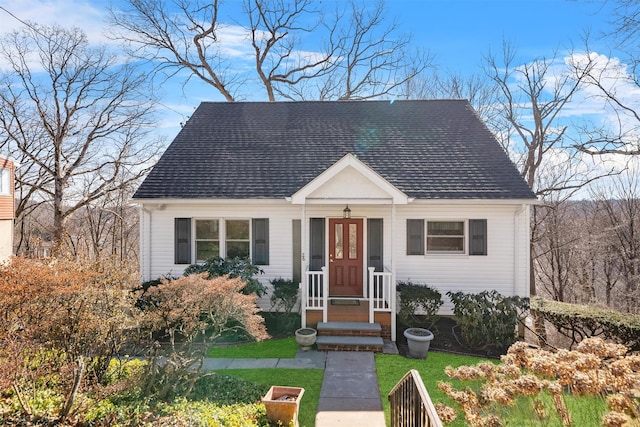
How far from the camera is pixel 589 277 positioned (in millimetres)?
23156

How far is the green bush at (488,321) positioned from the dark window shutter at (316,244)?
4.03 m

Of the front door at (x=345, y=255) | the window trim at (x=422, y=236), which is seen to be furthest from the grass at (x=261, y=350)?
the window trim at (x=422, y=236)

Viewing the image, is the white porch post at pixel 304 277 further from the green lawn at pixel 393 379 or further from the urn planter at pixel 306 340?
the urn planter at pixel 306 340

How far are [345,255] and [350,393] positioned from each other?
16.7 ft

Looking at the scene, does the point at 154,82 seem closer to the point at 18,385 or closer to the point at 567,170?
the point at 18,385

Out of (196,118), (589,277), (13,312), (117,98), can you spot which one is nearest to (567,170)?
(589,277)

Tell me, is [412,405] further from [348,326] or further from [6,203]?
[6,203]

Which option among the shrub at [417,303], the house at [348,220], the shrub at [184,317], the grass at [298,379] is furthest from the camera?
the house at [348,220]

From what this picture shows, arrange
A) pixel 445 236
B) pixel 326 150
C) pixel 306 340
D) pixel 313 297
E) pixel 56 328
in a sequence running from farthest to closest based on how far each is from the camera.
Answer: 1. pixel 326 150
2. pixel 445 236
3. pixel 313 297
4. pixel 306 340
5. pixel 56 328

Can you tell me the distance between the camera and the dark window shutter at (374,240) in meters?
11.0

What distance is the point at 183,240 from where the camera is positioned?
36.5 feet

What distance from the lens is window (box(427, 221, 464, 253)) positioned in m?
10.9

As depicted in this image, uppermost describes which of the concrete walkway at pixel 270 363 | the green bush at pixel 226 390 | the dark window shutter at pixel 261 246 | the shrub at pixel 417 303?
the dark window shutter at pixel 261 246

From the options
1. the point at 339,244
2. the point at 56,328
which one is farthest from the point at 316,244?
the point at 56,328
